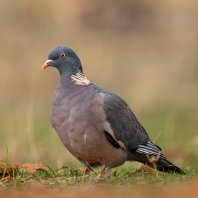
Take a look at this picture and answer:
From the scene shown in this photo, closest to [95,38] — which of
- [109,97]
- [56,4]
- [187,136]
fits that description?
[56,4]

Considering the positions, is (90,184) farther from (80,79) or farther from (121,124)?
(80,79)

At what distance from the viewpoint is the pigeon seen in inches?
303

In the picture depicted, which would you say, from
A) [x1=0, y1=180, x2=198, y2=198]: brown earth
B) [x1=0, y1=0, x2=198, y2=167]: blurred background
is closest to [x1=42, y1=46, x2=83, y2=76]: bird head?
[x1=0, y1=0, x2=198, y2=167]: blurred background

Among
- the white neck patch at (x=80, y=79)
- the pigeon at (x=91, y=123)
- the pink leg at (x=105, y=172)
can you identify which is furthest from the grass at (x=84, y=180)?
the white neck patch at (x=80, y=79)

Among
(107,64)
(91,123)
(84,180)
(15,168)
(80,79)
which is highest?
(80,79)

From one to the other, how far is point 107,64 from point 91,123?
14083 millimetres

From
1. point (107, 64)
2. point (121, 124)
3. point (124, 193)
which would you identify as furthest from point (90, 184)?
point (107, 64)

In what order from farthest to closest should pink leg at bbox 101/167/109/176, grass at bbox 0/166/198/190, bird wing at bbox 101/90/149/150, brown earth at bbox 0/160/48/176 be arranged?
bird wing at bbox 101/90/149/150 → brown earth at bbox 0/160/48/176 → pink leg at bbox 101/167/109/176 → grass at bbox 0/166/198/190

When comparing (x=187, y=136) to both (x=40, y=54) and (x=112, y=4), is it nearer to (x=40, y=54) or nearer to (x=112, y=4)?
(x=40, y=54)

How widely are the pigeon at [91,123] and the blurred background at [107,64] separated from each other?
1015 millimetres

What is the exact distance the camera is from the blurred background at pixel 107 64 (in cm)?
1373

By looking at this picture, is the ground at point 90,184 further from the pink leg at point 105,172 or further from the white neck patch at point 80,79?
the white neck patch at point 80,79

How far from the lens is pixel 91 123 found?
7703mm

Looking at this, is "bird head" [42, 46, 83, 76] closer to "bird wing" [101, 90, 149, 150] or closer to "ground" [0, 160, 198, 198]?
"bird wing" [101, 90, 149, 150]
